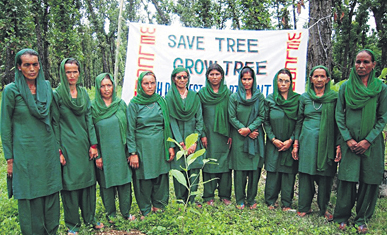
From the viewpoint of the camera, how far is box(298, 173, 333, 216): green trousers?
11.1 feet

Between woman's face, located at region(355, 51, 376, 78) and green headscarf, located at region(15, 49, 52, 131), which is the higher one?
woman's face, located at region(355, 51, 376, 78)

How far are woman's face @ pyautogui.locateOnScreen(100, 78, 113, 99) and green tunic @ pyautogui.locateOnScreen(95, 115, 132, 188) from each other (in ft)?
0.77

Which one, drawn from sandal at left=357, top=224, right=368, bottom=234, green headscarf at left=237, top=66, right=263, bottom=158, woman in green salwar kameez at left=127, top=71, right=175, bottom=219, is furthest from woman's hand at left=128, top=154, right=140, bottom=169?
sandal at left=357, top=224, right=368, bottom=234

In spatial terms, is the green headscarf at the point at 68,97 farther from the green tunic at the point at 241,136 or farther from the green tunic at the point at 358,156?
the green tunic at the point at 358,156

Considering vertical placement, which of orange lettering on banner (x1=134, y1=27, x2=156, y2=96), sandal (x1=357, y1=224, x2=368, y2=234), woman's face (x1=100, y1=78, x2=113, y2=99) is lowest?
sandal (x1=357, y1=224, x2=368, y2=234)

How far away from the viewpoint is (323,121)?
3.23 meters

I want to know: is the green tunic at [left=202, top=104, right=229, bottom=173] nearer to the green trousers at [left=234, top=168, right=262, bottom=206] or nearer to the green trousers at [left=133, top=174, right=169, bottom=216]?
the green trousers at [left=234, top=168, right=262, bottom=206]

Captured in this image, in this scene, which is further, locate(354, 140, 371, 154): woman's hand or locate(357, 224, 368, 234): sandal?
locate(357, 224, 368, 234): sandal

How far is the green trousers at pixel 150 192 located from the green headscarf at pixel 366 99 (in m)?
2.18

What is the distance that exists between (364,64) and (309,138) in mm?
959

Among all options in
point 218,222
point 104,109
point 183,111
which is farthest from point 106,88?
point 218,222

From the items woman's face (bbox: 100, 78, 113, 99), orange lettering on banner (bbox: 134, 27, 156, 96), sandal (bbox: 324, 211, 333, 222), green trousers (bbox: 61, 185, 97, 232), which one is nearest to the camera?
green trousers (bbox: 61, 185, 97, 232)

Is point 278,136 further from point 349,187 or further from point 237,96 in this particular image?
point 349,187

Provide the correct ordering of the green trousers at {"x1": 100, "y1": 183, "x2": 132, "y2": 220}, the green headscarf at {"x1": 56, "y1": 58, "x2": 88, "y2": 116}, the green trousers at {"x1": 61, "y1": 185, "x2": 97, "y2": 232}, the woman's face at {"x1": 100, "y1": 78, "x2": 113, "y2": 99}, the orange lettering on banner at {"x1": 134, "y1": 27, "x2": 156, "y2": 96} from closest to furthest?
1. the green headscarf at {"x1": 56, "y1": 58, "x2": 88, "y2": 116}
2. the green trousers at {"x1": 61, "y1": 185, "x2": 97, "y2": 232}
3. the woman's face at {"x1": 100, "y1": 78, "x2": 113, "y2": 99}
4. the green trousers at {"x1": 100, "y1": 183, "x2": 132, "y2": 220}
5. the orange lettering on banner at {"x1": 134, "y1": 27, "x2": 156, "y2": 96}
